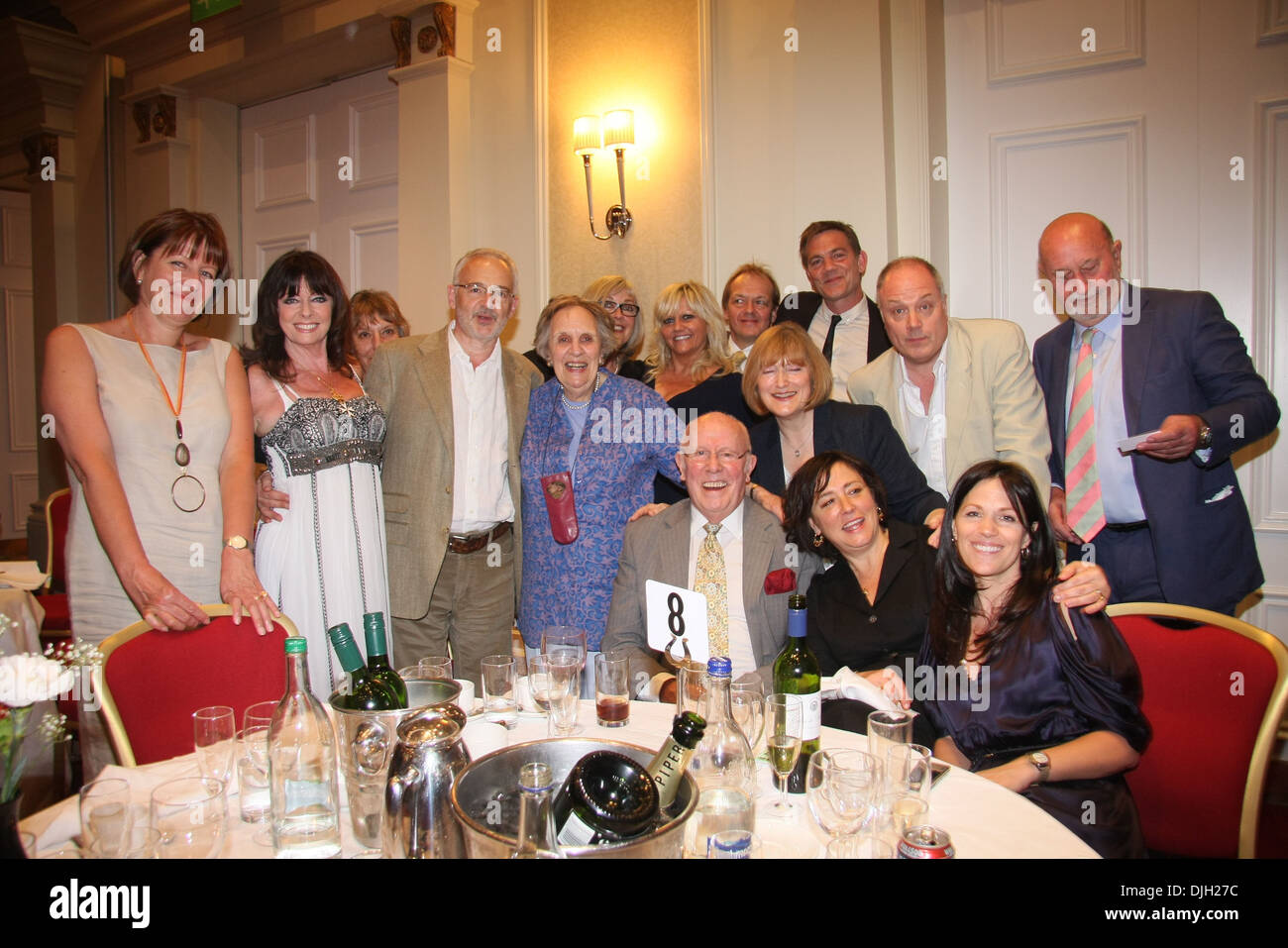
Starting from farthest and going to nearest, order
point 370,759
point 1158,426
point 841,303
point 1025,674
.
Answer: point 841,303 → point 1158,426 → point 1025,674 → point 370,759

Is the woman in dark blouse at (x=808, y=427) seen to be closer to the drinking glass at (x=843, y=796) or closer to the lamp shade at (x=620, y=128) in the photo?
the drinking glass at (x=843, y=796)

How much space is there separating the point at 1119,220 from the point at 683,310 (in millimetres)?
1886

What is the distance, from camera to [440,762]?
116cm

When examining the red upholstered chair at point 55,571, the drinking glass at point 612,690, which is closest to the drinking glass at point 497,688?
the drinking glass at point 612,690

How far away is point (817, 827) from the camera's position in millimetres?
1339

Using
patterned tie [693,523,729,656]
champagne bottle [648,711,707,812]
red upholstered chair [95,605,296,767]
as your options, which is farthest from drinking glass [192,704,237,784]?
patterned tie [693,523,729,656]

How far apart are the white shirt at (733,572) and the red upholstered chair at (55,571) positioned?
10.7 ft

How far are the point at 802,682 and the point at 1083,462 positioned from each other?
1.65m

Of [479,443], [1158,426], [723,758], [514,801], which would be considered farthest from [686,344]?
[514,801]

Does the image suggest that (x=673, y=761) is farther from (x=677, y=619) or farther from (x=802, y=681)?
(x=677, y=619)

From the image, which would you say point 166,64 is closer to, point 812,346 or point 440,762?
point 812,346

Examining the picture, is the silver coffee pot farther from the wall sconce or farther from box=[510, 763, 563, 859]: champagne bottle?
the wall sconce

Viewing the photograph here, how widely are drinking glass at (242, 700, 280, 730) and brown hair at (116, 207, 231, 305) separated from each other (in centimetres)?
143
